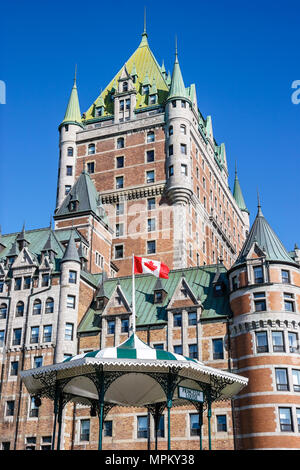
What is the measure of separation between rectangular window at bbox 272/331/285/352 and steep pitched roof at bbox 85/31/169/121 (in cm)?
4732

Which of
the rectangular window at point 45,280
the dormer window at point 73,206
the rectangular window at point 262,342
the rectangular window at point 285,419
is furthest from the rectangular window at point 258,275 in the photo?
the dormer window at point 73,206

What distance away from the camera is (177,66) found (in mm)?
88188

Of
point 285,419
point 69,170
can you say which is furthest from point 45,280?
point 69,170

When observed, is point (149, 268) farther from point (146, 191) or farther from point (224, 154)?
point (224, 154)

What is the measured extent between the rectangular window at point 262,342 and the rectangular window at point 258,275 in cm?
481

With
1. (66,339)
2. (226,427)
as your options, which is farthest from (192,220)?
(226,427)

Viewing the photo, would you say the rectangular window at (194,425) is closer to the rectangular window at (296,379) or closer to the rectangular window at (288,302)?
the rectangular window at (296,379)

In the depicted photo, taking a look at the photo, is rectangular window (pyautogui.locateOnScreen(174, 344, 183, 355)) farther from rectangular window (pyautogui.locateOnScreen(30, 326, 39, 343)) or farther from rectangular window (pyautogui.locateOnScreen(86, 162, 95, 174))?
rectangular window (pyautogui.locateOnScreen(86, 162, 95, 174))

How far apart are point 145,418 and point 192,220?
114ft

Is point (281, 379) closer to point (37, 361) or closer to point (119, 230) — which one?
point (37, 361)

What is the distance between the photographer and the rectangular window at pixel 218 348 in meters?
53.5

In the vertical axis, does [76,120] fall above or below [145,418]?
above

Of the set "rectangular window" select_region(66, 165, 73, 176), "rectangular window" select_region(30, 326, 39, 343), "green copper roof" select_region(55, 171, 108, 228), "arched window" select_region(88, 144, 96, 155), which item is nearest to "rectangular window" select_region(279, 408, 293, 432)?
"rectangular window" select_region(30, 326, 39, 343)

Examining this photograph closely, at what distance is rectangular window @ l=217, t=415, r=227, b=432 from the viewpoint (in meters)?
50.5
